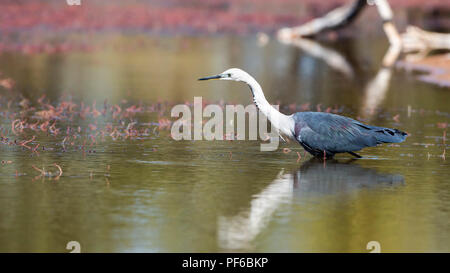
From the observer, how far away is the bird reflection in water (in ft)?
30.3

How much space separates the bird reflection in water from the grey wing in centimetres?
28

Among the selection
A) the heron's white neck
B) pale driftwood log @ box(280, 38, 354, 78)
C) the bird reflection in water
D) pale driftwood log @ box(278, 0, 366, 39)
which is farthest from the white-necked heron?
pale driftwood log @ box(278, 0, 366, 39)

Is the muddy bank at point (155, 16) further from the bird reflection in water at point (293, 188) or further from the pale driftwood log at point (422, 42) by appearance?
the bird reflection in water at point (293, 188)

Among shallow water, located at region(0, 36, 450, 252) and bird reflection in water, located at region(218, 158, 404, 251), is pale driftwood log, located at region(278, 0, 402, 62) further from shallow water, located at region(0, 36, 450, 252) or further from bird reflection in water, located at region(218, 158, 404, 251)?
bird reflection in water, located at region(218, 158, 404, 251)

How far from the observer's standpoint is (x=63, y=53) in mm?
32781

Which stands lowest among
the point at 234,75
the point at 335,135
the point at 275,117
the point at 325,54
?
the point at 335,135

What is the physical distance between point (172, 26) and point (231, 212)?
37.4 metres

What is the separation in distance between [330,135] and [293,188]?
197 cm

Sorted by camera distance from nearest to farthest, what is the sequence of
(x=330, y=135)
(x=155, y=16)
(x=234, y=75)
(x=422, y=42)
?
1. (x=330, y=135)
2. (x=234, y=75)
3. (x=422, y=42)
4. (x=155, y=16)

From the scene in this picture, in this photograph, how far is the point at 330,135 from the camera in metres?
13.1

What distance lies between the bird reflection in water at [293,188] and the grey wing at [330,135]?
283 mm

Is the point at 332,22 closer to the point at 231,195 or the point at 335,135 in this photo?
the point at 335,135

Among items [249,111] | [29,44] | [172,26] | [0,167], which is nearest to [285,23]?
[172,26]

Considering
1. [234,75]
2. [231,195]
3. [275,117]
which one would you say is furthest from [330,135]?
[231,195]
